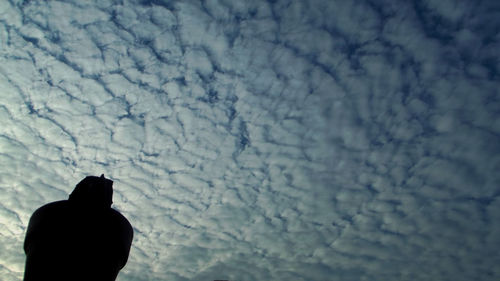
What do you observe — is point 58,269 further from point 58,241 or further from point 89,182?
point 89,182

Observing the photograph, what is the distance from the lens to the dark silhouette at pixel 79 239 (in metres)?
5.54

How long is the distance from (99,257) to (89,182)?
177cm

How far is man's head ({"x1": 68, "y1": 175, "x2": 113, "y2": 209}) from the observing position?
6461 mm

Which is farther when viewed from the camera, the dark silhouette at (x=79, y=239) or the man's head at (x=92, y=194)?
the man's head at (x=92, y=194)

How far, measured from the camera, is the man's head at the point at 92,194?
6461 millimetres

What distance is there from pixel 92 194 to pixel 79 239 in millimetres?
1067

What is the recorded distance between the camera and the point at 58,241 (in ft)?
18.8

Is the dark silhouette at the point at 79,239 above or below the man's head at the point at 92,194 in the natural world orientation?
below

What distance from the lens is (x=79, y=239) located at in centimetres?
577

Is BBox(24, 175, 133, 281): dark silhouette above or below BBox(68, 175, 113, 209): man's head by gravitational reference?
below

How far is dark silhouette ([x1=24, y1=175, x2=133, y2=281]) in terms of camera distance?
554 centimetres

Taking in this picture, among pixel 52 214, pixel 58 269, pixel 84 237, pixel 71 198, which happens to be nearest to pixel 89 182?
pixel 71 198

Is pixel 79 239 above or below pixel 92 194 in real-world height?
below

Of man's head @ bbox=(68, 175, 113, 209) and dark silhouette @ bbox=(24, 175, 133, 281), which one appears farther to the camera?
man's head @ bbox=(68, 175, 113, 209)
